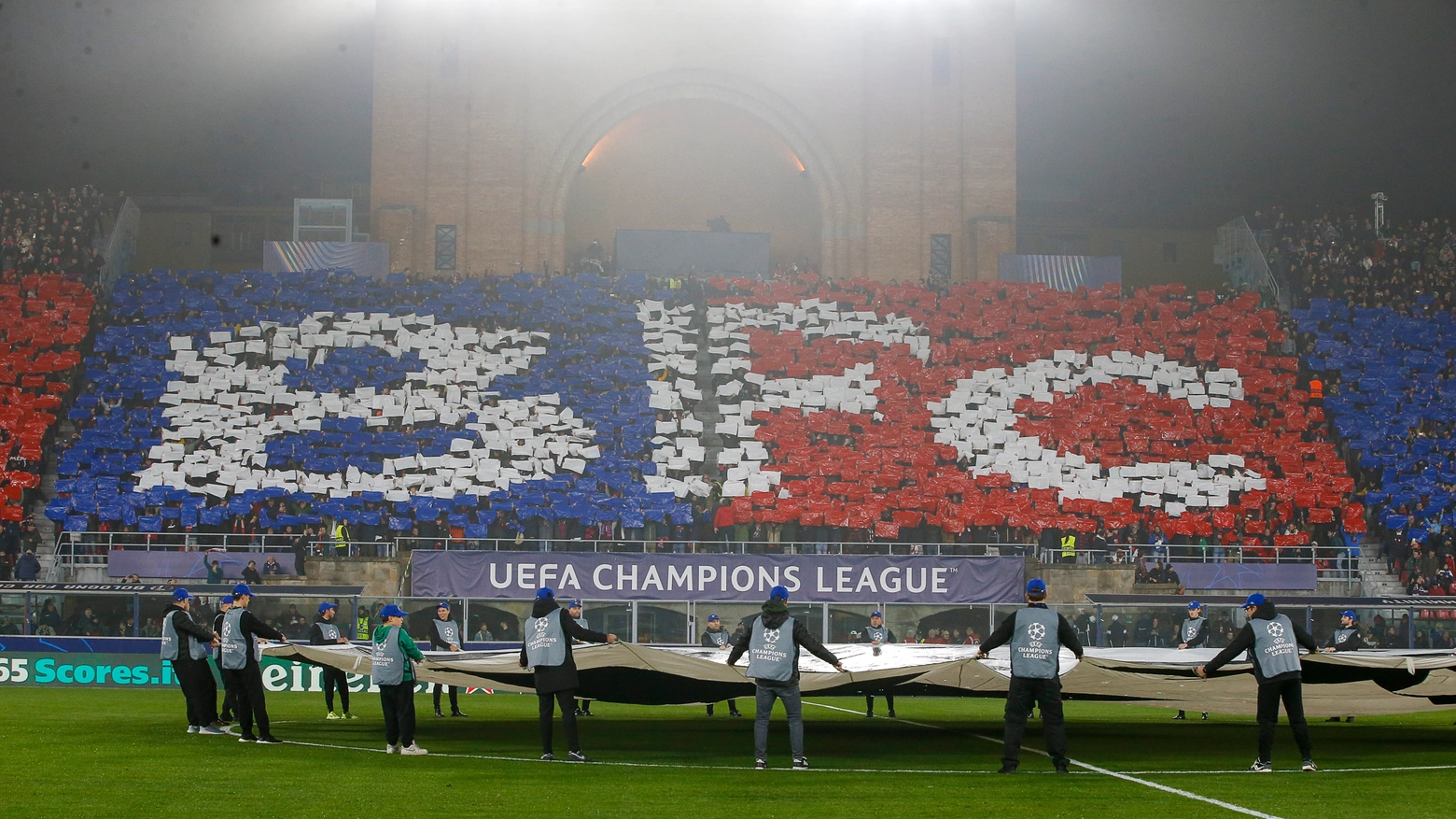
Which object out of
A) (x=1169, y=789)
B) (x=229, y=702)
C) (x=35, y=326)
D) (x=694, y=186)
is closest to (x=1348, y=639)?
(x=1169, y=789)

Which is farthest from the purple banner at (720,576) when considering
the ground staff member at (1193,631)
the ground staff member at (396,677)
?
the ground staff member at (396,677)

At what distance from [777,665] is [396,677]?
408 cm

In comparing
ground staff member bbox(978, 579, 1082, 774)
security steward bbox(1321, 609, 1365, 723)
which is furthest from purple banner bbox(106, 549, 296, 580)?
ground staff member bbox(978, 579, 1082, 774)

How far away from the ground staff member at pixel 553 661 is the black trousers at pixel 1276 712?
21.4 feet

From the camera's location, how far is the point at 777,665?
49.8ft

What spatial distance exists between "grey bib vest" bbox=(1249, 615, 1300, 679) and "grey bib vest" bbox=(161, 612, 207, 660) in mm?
11799

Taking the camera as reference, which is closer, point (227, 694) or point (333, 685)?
point (227, 694)

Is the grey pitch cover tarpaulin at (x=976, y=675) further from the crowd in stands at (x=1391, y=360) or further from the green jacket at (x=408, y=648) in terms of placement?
the crowd in stands at (x=1391, y=360)

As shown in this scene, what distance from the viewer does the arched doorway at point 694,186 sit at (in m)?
55.2

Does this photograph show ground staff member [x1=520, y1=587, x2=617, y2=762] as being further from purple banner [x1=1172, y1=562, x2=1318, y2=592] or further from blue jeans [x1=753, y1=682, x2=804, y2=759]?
purple banner [x1=1172, y1=562, x2=1318, y2=592]

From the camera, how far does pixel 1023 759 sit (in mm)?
16312

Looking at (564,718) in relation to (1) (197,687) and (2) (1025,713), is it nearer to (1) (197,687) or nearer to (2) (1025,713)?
(2) (1025,713)

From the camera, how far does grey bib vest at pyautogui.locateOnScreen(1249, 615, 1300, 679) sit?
1516cm

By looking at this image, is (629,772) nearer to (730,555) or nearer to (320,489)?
(730,555)
